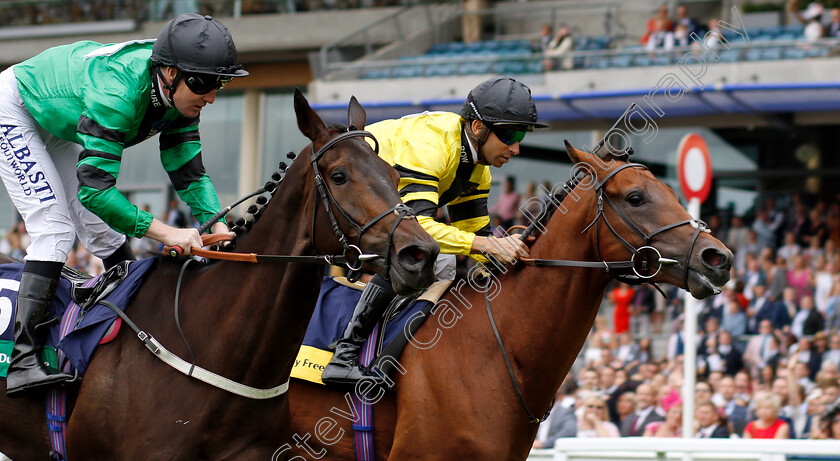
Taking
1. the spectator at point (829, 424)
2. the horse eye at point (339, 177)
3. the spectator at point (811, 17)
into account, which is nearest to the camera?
the horse eye at point (339, 177)

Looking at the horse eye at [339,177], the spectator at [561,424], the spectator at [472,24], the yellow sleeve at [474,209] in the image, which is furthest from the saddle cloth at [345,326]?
the spectator at [472,24]

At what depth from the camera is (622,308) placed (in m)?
11.0

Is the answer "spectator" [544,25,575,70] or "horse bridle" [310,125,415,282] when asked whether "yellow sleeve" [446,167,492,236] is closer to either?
"horse bridle" [310,125,415,282]

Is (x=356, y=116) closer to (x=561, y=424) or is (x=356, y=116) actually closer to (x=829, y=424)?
(x=561, y=424)

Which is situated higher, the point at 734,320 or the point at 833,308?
the point at 833,308

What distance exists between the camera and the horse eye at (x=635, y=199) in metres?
4.56

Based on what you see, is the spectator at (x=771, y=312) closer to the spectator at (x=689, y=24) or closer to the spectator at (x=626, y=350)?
the spectator at (x=626, y=350)

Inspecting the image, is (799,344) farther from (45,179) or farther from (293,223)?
(45,179)

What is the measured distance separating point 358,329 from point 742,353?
17.6 ft

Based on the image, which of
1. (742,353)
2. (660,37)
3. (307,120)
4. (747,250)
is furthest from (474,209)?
(660,37)

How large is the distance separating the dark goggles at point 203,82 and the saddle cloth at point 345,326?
128 centimetres

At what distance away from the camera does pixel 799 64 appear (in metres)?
12.1

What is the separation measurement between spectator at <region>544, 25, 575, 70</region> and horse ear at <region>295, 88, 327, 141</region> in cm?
1025

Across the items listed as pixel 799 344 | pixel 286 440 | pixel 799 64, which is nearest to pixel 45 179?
pixel 286 440
